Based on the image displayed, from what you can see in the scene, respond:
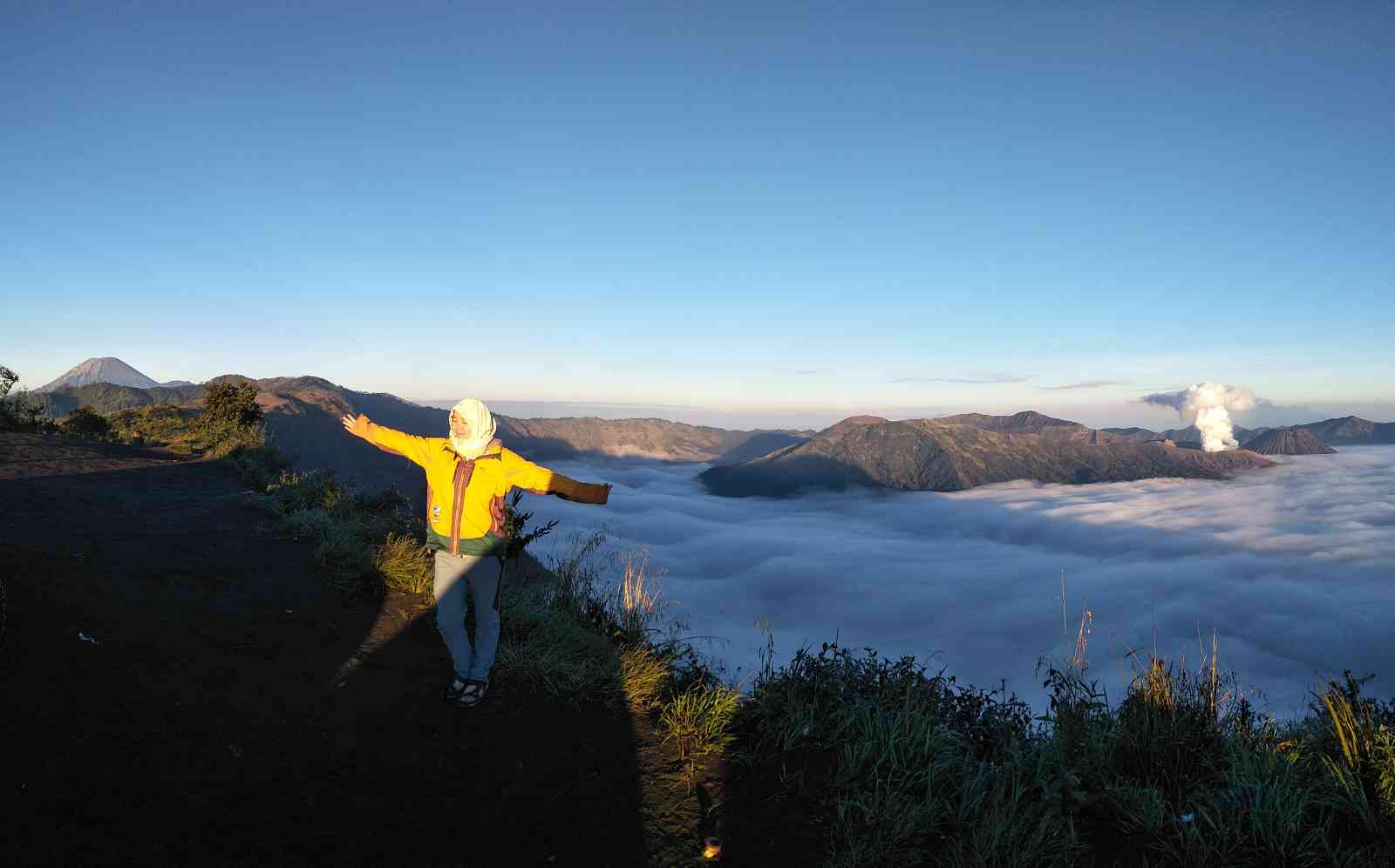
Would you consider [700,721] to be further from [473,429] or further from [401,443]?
[401,443]

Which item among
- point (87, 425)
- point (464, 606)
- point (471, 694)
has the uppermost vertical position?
point (87, 425)

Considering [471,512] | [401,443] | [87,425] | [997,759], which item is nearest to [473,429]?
[471,512]

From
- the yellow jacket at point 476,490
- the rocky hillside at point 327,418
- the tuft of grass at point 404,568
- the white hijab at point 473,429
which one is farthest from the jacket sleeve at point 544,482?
the rocky hillside at point 327,418

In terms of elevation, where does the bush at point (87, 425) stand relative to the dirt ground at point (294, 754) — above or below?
above

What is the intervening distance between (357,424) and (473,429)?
127 cm

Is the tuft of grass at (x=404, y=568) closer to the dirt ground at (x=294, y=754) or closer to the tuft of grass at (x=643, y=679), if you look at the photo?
the dirt ground at (x=294, y=754)

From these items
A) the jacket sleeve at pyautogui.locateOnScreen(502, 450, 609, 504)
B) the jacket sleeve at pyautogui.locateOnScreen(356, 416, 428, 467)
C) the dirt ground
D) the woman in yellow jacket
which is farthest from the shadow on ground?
the jacket sleeve at pyautogui.locateOnScreen(356, 416, 428, 467)

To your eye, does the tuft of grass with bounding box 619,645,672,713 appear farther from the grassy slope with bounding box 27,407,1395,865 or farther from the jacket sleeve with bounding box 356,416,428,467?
the jacket sleeve with bounding box 356,416,428,467

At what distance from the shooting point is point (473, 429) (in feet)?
12.9

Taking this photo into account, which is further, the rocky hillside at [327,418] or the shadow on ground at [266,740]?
the rocky hillside at [327,418]

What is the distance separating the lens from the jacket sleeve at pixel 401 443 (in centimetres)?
421

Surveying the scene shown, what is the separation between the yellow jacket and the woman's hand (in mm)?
635

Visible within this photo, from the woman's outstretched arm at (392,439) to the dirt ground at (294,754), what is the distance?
5.33 feet

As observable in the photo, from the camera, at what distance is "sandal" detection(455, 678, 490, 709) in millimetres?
4137
